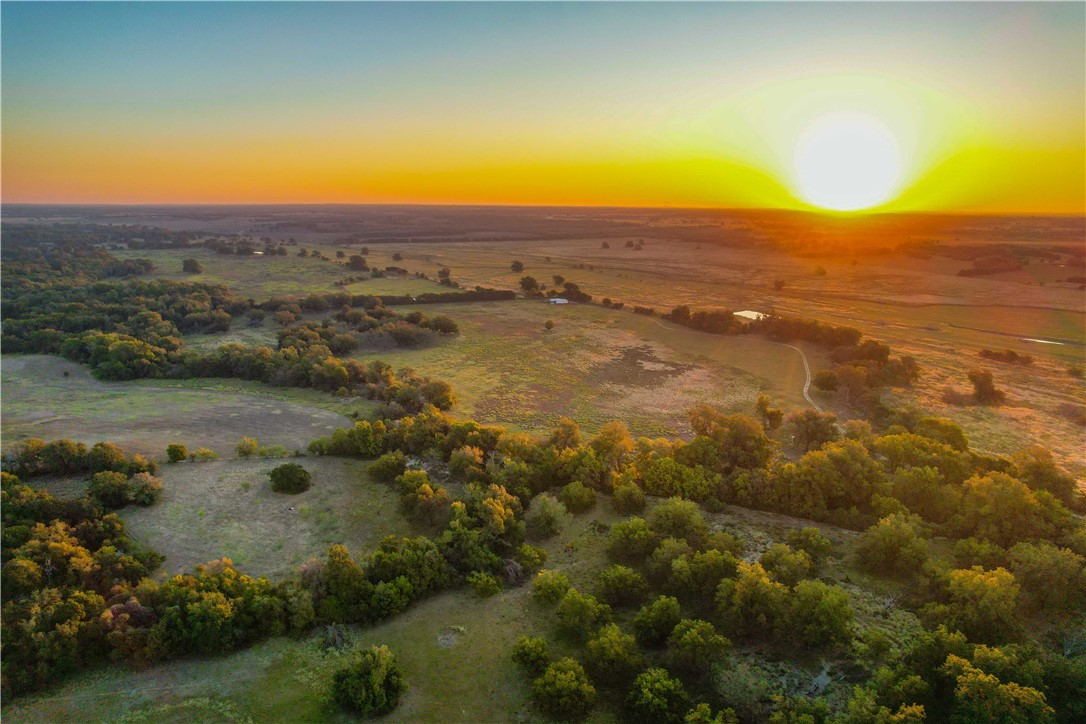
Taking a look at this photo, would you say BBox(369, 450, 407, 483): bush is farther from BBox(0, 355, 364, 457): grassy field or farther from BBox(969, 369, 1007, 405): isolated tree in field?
BBox(969, 369, 1007, 405): isolated tree in field

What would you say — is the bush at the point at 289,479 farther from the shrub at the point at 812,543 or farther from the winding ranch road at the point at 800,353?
the winding ranch road at the point at 800,353

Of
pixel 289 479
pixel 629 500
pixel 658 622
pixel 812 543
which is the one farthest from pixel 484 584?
pixel 812 543

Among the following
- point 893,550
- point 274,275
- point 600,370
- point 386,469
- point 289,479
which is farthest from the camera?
point 274,275

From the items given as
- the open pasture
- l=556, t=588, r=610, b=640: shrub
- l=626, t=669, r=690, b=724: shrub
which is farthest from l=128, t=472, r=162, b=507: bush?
l=626, t=669, r=690, b=724: shrub

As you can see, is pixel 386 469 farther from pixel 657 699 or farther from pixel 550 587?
pixel 657 699

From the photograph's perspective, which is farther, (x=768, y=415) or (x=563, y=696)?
(x=768, y=415)

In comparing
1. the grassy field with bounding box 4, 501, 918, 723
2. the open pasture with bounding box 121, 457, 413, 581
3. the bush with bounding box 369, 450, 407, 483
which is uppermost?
the bush with bounding box 369, 450, 407, 483
